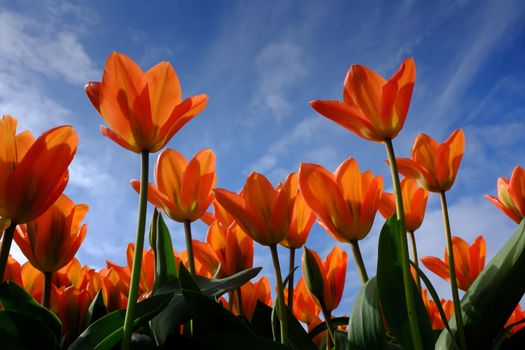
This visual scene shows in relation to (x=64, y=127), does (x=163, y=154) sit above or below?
above

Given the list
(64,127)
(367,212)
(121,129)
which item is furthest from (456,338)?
(64,127)

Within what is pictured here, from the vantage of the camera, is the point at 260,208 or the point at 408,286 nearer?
the point at 408,286

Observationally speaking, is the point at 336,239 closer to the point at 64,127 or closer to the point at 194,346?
the point at 194,346

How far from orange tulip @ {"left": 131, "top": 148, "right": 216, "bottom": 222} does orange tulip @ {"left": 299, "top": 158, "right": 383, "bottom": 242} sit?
0.27m

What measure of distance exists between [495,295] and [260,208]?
23.1 inches

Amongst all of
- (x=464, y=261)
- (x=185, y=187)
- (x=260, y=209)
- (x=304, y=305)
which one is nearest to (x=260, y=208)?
(x=260, y=209)

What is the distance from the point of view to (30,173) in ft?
3.26

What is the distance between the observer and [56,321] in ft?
3.51

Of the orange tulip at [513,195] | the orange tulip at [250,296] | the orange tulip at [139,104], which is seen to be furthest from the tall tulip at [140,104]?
the orange tulip at [513,195]

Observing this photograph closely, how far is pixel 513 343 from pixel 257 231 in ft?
2.26

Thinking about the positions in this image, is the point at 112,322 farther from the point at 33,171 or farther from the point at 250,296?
the point at 250,296

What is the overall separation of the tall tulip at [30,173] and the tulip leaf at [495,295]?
94cm

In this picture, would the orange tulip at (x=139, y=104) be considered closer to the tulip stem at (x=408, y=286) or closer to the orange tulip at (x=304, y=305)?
the tulip stem at (x=408, y=286)

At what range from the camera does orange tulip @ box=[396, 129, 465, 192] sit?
152cm
